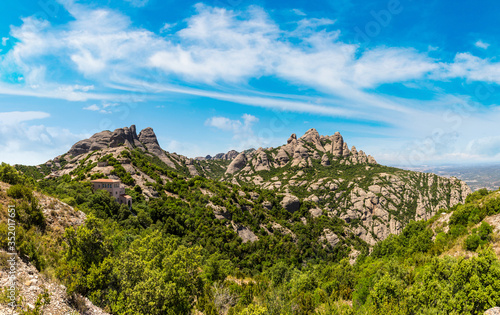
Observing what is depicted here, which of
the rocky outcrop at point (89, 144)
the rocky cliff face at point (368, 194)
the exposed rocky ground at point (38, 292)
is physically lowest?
the rocky cliff face at point (368, 194)

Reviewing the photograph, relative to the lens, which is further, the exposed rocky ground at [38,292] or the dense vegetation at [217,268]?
the dense vegetation at [217,268]

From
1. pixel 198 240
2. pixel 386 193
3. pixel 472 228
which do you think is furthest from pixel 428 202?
pixel 198 240

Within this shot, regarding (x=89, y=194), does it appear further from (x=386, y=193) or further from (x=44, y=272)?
(x=386, y=193)

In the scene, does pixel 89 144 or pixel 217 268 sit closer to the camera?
pixel 217 268

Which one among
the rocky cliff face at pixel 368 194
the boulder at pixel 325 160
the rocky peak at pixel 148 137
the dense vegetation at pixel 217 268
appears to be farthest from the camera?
the boulder at pixel 325 160

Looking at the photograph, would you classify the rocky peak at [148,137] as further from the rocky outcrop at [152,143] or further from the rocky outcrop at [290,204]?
the rocky outcrop at [290,204]

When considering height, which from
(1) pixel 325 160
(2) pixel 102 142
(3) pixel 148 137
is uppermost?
(3) pixel 148 137

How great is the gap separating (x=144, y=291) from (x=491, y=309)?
83.9 feet

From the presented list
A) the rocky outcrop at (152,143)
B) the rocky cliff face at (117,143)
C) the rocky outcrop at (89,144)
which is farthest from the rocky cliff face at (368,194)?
the rocky outcrop at (89,144)

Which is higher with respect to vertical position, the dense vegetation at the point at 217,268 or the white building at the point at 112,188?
the white building at the point at 112,188

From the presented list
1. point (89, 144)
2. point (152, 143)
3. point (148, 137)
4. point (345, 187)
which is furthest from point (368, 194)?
point (89, 144)

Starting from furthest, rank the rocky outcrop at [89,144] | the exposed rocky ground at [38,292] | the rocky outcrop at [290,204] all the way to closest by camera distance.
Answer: the rocky outcrop at [89,144]
the rocky outcrop at [290,204]
the exposed rocky ground at [38,292]

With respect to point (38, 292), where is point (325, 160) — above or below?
above

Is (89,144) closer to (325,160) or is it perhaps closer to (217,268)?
(217,268)
